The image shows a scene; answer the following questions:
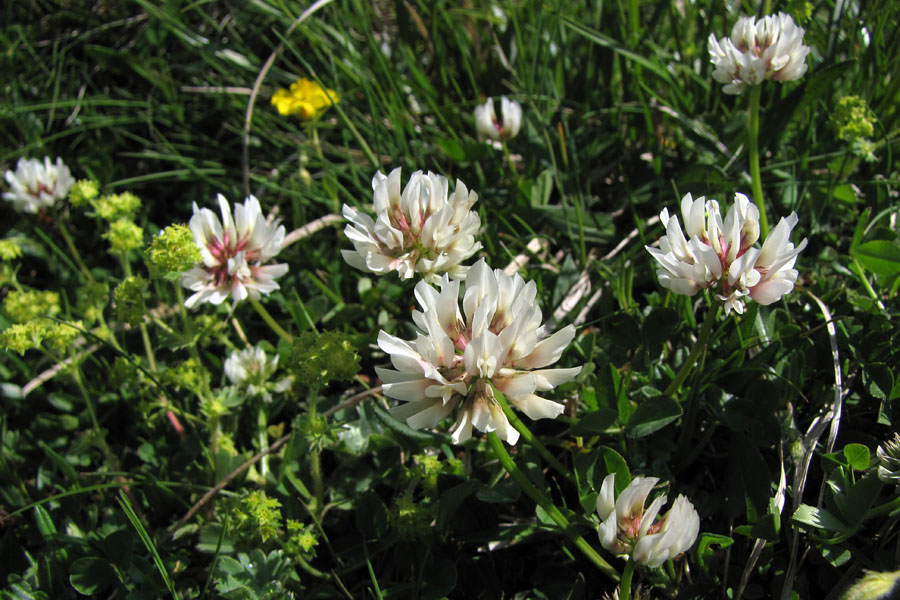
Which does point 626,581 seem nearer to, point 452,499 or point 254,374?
point 452,499

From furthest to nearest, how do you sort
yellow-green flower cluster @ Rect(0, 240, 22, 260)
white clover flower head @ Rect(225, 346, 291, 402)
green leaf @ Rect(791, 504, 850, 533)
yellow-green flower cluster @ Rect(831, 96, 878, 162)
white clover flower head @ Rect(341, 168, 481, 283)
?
yellow-green flower cluster @ Rect(0, 240, 22, 260) → white clover flower head @ Rect(225, 346, 291, 402) → yellow-green flower cluster @ Rect(831, 96, 878, 162) → white clover flower head @ Rect(341, 168, 481, 283) → green leaf @ Rect(791, 504, 850, 533)

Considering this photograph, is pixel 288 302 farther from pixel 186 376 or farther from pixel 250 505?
pixel 250 505

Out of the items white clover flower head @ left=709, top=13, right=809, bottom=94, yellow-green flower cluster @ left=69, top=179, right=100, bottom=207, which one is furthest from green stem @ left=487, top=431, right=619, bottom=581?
yellow-green flower cluster @ left=69, top=179, right=100, bottom=207

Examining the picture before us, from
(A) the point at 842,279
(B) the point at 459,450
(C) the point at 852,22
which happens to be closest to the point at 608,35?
(C) the point at 852,22

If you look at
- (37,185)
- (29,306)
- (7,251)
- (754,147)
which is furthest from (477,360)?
(37,185)

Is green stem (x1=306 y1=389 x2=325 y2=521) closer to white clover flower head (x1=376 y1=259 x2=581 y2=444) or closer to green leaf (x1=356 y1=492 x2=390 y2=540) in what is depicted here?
green leaf (x1=356 y1=492 x2=390 y2=540)

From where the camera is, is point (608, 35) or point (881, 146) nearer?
point (881, 146)

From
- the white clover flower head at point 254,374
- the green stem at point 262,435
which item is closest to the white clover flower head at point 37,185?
the white clover flower head at point 254,374
